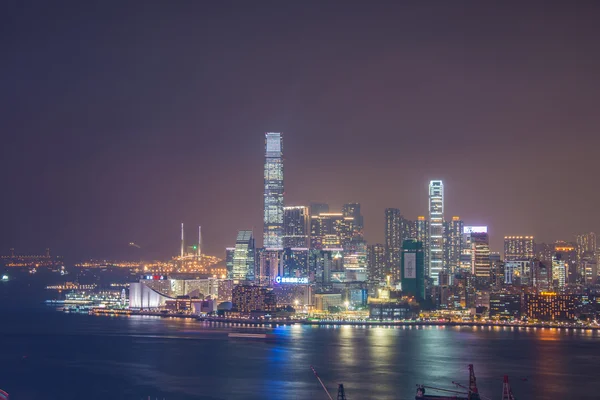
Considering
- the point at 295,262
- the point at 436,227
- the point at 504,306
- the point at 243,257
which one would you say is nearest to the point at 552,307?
the point at 504,306

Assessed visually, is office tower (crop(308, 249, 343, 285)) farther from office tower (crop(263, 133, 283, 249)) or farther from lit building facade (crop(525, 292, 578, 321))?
lit building facade (crop(525, 292, 578, 321))

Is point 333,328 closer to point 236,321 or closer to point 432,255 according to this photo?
point 236,321

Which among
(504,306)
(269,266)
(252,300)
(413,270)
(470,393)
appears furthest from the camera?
(269,266)

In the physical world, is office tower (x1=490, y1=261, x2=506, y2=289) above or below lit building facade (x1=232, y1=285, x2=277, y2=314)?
above

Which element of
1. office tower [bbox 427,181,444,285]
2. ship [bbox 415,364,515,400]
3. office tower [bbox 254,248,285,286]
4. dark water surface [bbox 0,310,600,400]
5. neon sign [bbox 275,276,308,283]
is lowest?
dark water surface [bbox 0,310,600,400]

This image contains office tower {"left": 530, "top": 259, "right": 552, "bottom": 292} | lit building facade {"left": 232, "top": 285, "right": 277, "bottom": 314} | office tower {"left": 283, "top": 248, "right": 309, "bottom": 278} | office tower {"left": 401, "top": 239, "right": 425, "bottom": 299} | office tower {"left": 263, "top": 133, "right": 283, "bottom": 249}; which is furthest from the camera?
office tower {"left": 263, "top": 133, "right": 283, "bottom": 249}

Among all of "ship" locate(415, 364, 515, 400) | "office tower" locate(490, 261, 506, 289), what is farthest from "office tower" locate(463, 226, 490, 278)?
"ship" locate(415, 364, 515, 400)

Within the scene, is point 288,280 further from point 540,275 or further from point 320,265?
point 540,275
